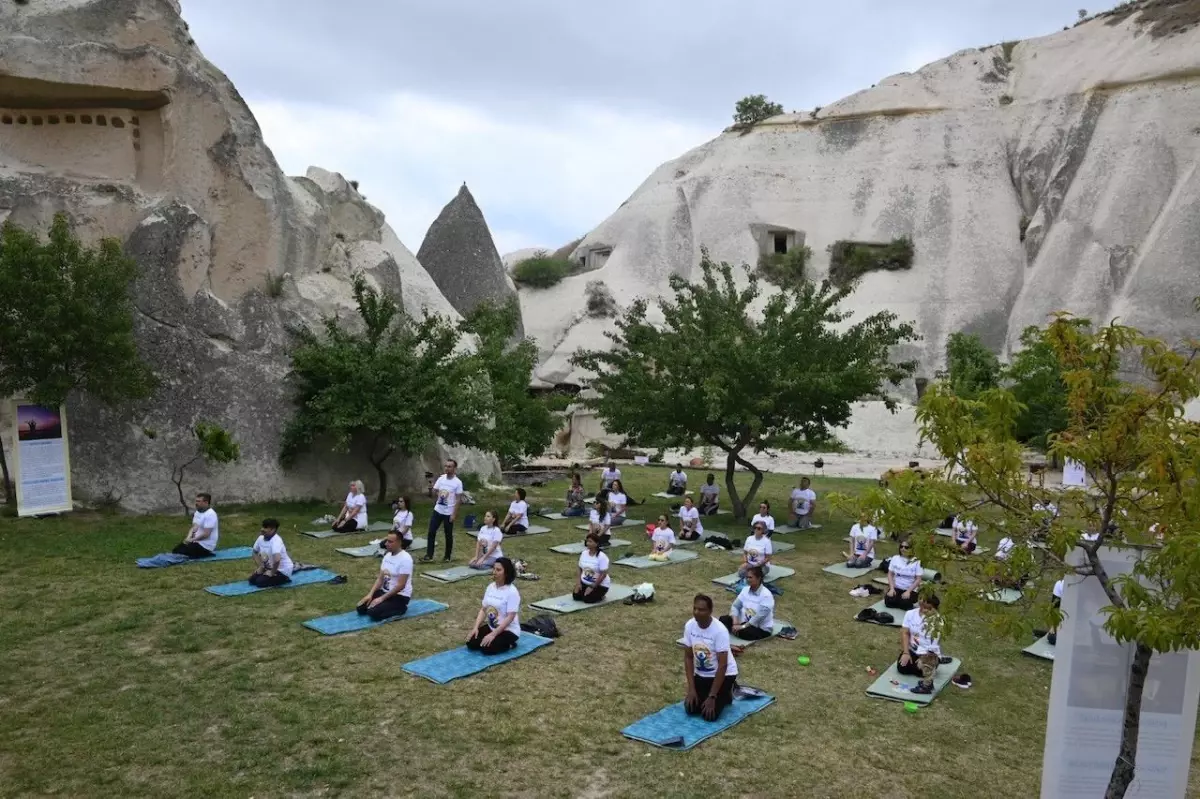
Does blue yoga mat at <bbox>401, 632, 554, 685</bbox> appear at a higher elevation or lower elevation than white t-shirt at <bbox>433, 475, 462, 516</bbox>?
lower

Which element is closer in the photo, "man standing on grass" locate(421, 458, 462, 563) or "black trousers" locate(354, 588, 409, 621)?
"black trousers" locate(354, 588, 409, 621)

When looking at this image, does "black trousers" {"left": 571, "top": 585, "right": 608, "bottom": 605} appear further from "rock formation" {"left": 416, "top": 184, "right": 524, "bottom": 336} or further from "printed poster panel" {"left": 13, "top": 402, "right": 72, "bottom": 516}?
"rock formation" {"left": 416, "top": 184, "right": 524, "bottom": 336}

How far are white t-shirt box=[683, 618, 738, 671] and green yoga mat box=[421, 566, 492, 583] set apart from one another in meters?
5.68

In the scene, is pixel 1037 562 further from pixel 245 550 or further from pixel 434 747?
pixel 245 550

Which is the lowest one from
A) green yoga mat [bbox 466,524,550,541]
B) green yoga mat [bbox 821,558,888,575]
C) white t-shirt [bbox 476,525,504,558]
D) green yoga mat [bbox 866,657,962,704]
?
green yoga mat [bbox 821,558,888,575]

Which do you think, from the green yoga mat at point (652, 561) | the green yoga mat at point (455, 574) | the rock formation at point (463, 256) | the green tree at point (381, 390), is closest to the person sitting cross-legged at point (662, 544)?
the green yoga mat at point (652, 561)

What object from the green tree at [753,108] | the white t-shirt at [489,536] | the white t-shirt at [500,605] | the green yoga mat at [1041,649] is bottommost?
the green yoga mat at [1041,649]

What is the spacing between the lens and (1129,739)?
15.9 feet

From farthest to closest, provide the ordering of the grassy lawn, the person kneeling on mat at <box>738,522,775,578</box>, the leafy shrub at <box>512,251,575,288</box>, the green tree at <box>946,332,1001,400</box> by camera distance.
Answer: the leafy shrub at <box>512,251,575,288</box> < the green tree at <box>946,332,1001,400</box> < the person kneeling on mat at <box>738,522,775,578</box> < the grassy lawn

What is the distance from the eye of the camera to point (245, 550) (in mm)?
13977

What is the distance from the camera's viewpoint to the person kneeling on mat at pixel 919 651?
863 centimetres

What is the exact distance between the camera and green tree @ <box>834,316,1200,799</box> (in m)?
4.34

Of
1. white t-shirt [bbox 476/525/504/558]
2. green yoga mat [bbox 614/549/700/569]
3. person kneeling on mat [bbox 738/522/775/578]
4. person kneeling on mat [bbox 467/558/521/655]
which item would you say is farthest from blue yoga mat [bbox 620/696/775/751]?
green yoga mat [bbox 614/549/700/569]

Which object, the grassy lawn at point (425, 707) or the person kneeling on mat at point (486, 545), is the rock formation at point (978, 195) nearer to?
the person kneeling on mat at point (486, 545)
